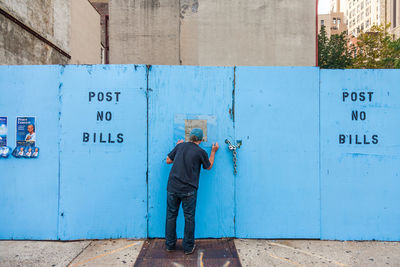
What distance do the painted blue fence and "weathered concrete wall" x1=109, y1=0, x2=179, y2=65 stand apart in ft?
14.4

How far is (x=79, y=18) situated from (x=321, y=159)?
1146 cm

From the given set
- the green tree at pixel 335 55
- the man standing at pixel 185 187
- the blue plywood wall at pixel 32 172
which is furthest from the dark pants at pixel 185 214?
the green tree at pixel 335 55

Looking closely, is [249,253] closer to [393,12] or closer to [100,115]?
[100,115]

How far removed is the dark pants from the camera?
3.26 meters

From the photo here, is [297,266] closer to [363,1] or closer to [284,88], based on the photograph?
[284,88]

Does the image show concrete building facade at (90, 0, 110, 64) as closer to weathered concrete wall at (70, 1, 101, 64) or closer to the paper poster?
weathered concrete wall at (70, 1, 101, 64)

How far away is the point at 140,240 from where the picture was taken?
3686 millimetres

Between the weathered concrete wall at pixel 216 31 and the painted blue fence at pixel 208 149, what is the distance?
14.3 feet

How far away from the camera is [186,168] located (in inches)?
128

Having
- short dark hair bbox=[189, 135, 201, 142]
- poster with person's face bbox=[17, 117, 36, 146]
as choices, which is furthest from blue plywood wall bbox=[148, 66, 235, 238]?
poster with person's face bbox=[17, 117, 36, 146]

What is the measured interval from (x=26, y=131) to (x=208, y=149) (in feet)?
9.45

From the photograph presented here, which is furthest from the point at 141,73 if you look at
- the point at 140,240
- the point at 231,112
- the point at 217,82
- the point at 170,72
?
the point at 140,240

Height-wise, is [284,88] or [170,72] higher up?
[170,72]

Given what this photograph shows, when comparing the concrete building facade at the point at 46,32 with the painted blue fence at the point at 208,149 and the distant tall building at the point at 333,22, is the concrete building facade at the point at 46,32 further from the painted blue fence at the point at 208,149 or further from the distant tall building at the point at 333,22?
the distant tall building at the point at 333,22
